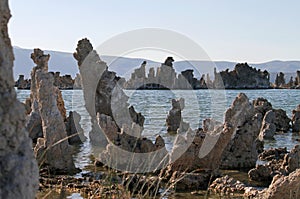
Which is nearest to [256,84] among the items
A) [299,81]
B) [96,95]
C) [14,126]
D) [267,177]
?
[299,81]

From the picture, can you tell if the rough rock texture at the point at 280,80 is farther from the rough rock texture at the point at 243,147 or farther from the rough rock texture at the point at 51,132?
the rough rock texture at the point at 51,132

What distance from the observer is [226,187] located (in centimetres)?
1116

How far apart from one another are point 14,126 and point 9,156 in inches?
6.4

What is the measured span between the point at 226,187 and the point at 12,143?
8.95 meters

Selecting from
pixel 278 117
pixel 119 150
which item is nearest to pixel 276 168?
pixel 119 150

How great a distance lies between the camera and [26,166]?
8.71ft

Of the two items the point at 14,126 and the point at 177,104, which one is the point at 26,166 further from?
the point at 177,104

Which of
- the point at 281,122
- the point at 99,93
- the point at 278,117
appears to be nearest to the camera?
the point at 99,93

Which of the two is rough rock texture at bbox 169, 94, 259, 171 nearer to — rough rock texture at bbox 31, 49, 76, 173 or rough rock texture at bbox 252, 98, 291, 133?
rough rock texture at bbox 31, 49, 76, 173

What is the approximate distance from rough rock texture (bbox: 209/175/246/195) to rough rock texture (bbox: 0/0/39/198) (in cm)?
860

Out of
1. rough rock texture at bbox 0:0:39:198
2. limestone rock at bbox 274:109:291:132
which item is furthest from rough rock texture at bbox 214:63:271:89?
rough rock texture at bbox 0:0:39:198

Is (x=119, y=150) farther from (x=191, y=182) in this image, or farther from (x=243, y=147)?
(x=191, y=182)

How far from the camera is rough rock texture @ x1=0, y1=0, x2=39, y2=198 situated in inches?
102

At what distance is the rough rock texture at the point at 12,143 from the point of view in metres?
2.60
